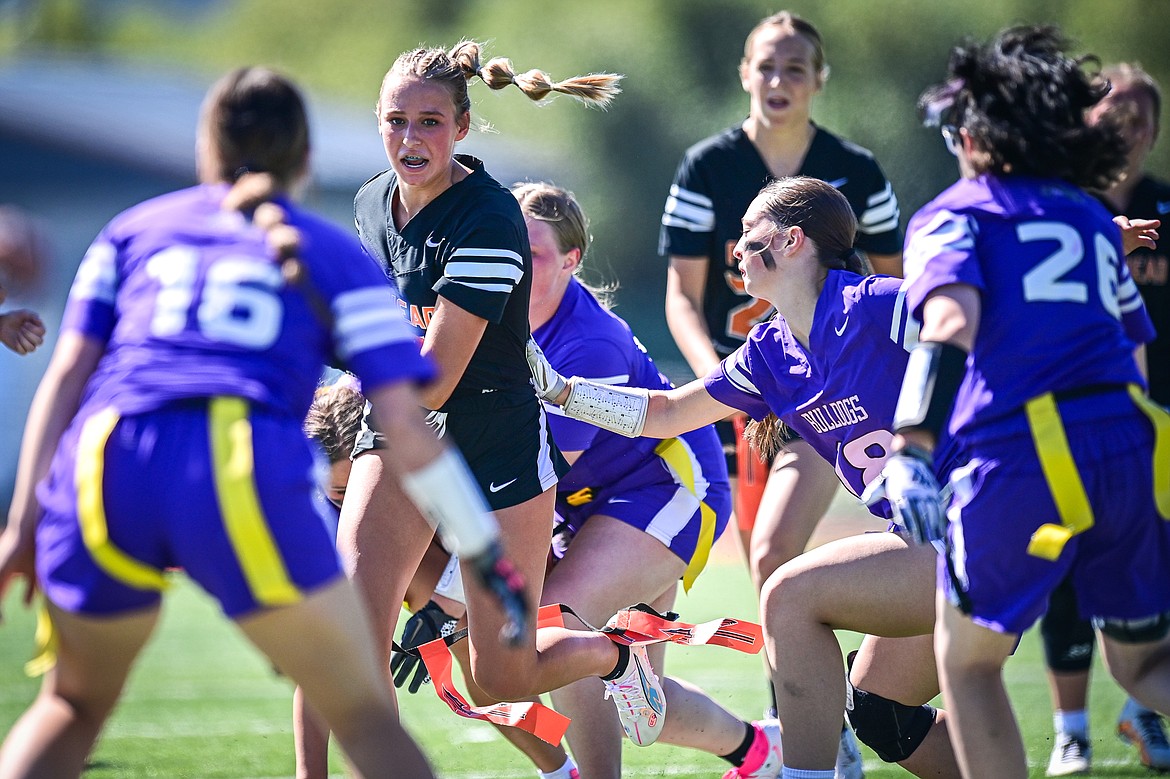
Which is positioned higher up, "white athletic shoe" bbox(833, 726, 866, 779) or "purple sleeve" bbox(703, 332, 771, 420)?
"purple sleeve" bbox(703, 332, 771, 420)

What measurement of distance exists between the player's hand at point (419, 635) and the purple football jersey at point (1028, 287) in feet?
7.07

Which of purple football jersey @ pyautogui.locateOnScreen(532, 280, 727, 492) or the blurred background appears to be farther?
the blurred background

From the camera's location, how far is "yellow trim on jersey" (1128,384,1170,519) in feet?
9.84

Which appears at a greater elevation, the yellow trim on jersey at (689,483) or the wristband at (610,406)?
the wristband at (610,406)

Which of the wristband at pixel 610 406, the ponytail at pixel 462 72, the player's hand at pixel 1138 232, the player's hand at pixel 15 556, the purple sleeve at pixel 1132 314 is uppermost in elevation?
the ponytail at pixel 462 72

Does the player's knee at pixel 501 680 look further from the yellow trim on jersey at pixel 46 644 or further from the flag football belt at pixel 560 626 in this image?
the yellow trim on jersey at pixel 46 644

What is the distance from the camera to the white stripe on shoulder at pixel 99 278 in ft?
9.45

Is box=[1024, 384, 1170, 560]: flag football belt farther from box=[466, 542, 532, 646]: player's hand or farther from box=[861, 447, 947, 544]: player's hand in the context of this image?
box=[466, 542, 532, 646]: player's hand

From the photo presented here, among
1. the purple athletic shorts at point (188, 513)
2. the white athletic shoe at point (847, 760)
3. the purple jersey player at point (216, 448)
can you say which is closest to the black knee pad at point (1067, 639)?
the white athletic shoe at point (847, 760)

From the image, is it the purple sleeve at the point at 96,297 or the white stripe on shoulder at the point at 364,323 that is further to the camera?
the purple sleeve at the point at 96,297

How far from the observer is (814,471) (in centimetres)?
490

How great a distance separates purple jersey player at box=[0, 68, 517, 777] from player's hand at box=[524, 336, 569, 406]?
133 cm

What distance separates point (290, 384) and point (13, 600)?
962 centimetres

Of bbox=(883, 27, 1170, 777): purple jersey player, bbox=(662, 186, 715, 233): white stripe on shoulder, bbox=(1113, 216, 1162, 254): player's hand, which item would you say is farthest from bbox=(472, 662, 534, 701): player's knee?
bbox=(662, 186, 715, 233): white stripe on shoulder
